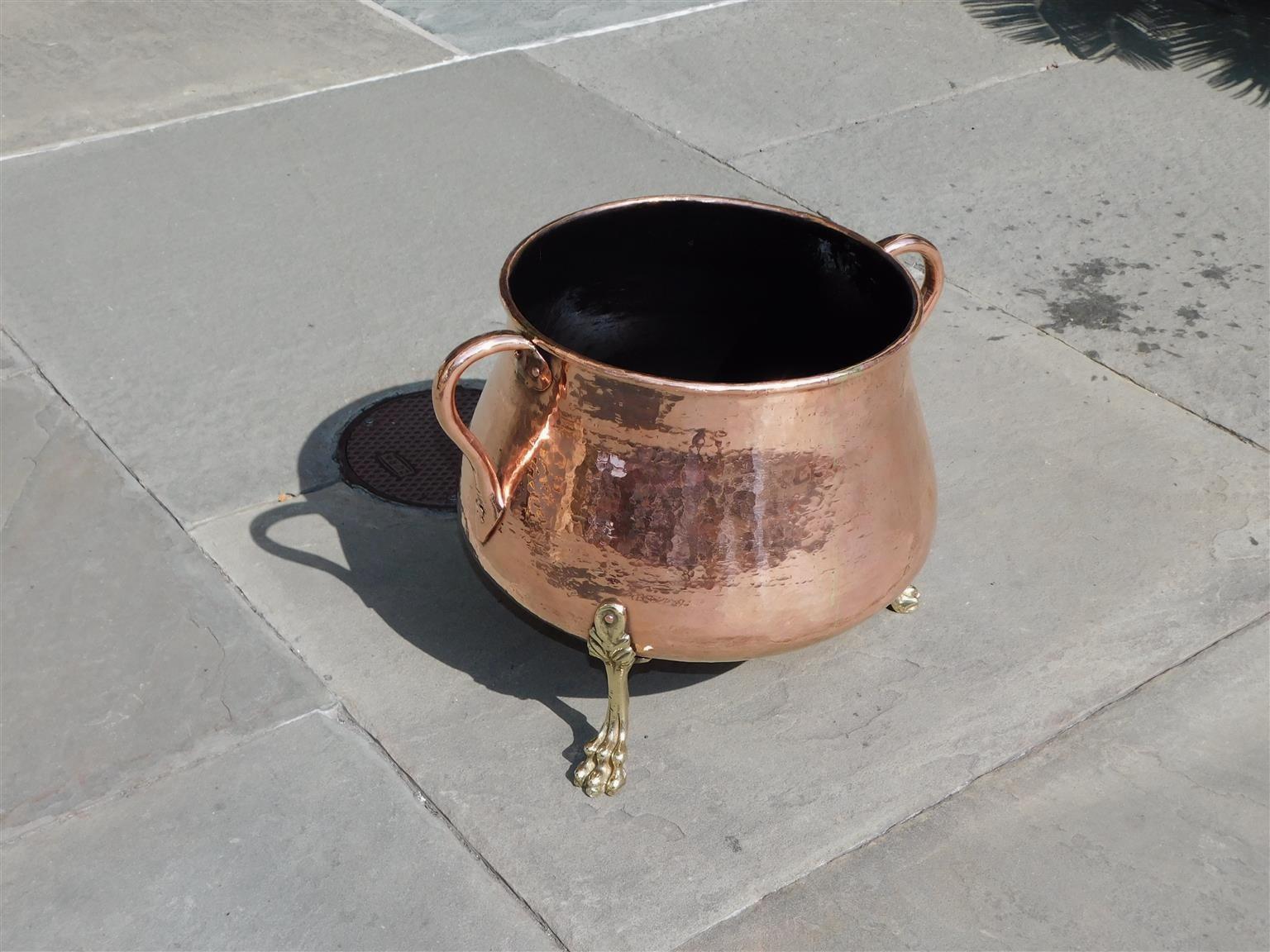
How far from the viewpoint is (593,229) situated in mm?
2430

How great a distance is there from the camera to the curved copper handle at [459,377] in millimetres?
1991

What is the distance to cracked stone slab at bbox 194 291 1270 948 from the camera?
2256 mm

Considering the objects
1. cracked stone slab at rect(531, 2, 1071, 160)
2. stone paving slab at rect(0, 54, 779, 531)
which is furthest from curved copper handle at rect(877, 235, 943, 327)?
cracked stone slab at rect(531, 2, 1071, 160)

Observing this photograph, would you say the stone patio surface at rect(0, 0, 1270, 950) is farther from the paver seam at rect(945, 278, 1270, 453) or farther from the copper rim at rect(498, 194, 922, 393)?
the copper rim at rect(498, 194, 922, 393)

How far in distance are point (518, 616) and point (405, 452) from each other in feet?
2.35

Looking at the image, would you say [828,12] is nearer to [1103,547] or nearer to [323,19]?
[323,19]

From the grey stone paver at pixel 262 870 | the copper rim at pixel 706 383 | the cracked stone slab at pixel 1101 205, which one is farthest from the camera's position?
the cracked stone slab at pixel 1101 205

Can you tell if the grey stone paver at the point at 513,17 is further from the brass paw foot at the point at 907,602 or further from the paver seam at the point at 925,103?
the brass paw foot at the point at 907,602

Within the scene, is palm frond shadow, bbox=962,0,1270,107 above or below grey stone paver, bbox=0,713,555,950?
above

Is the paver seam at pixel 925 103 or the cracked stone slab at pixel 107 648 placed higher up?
the paver seam at pixel 925 103

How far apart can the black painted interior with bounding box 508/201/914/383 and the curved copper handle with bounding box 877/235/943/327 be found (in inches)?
3.3

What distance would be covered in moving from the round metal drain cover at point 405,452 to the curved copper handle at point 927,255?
44.1 inches

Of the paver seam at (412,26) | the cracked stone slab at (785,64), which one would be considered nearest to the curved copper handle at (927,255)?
the cracked stone slab at (785,64)

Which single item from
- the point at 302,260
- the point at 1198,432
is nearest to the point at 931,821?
the point at 1198,432
